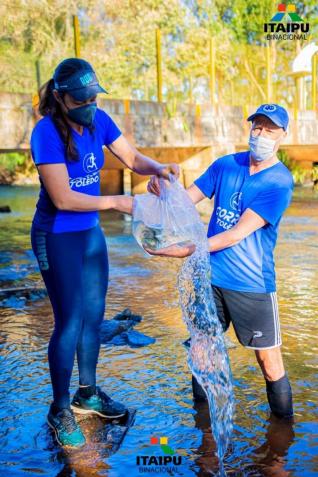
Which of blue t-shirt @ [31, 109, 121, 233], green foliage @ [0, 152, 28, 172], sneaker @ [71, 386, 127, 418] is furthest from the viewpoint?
green foliage @ [0, 152, 28, 172]

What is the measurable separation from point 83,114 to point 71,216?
53 centimetres

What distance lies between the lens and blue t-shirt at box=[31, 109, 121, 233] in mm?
3328

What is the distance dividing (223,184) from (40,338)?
8.42ft

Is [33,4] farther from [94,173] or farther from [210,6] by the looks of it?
[94,173]

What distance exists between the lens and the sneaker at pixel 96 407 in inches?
153

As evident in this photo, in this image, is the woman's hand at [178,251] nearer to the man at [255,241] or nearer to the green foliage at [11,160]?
the man at [255,241]

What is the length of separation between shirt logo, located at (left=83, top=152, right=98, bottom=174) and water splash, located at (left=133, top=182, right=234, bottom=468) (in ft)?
0.96

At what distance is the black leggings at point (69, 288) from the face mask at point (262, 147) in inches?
38.0

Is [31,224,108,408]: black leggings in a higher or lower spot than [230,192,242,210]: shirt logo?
lower

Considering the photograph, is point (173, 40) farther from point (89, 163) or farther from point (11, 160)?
point (89, 163)

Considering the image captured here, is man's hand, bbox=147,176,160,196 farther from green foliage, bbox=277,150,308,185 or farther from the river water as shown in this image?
green foliage, bbox=277,150,308,185

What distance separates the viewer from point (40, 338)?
5.64m

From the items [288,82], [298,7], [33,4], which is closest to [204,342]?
[33,4]

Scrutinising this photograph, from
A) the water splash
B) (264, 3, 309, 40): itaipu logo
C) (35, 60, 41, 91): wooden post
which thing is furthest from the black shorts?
(264, 3, 309, 40): itaipu logo
